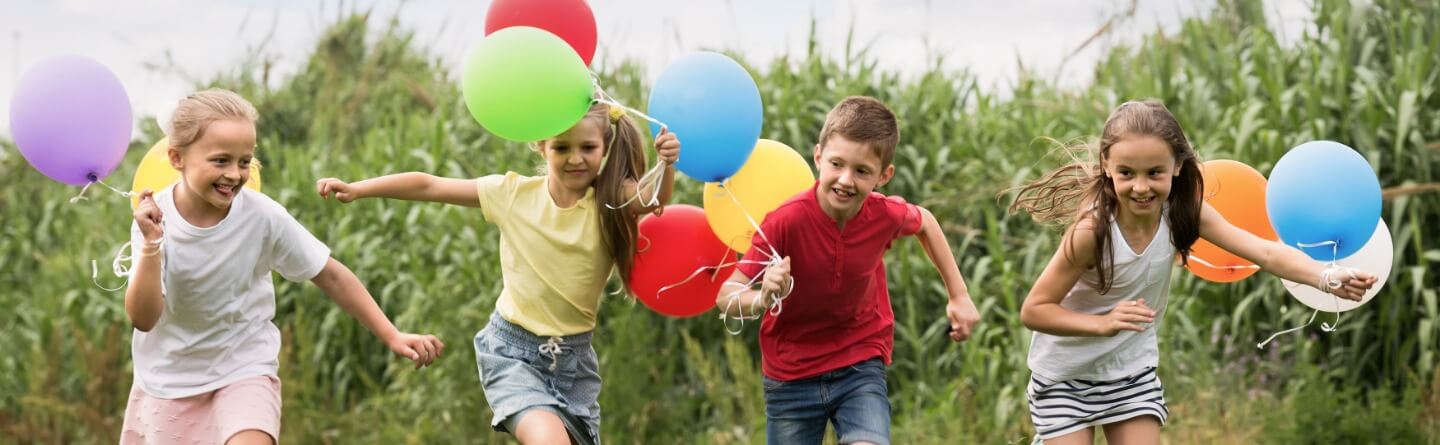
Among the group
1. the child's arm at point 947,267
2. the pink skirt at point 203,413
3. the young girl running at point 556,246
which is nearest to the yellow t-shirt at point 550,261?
the young girl running at point 556,246

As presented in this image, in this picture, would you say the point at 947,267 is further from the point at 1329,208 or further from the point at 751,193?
the point at 1329,208

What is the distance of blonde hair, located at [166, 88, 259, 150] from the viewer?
3.85 metres

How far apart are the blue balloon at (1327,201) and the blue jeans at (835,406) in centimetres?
124

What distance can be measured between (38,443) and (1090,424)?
5.97 metres

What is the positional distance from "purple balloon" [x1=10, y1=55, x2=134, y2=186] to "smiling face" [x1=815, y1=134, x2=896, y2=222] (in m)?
2.05

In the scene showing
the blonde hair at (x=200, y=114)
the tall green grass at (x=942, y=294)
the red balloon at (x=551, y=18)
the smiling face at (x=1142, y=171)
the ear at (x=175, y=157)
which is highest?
the red balloon at (x=551, y=18)

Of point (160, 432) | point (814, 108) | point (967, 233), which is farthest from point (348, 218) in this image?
point (160, 432)

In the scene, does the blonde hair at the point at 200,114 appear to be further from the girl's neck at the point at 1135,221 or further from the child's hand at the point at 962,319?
the girl's neck at the point at 1135,221

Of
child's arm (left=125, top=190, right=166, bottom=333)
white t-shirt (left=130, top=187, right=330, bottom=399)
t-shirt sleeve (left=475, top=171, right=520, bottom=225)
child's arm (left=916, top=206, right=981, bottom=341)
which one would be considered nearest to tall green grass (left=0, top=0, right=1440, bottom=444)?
t-shirt sleeve (left=475, top=171, right=520, bottom=225)

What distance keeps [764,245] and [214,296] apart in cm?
155

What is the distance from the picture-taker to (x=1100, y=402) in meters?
4.04

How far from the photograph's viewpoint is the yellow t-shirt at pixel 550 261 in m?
4.24

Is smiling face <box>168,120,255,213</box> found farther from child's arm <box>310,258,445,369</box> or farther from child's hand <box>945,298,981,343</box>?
child's hand <box>945,298,981,343</box>

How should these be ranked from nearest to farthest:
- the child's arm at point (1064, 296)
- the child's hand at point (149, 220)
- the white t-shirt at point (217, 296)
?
the child's hand at point (149, 220)
the child's arm at point (1064, 296)
the white t-shirt at point (217, 296)
